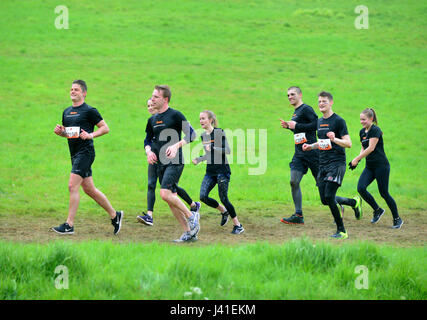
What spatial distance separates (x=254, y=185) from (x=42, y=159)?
6.91 m

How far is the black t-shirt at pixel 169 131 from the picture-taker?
884 cm

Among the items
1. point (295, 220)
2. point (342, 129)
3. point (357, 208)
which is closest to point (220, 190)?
point (295, 220)

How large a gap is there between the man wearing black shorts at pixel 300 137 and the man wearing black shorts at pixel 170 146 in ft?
8.06

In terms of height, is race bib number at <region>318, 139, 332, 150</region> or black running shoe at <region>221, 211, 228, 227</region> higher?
race bib number at <region>318, 139, 332, 150</region>

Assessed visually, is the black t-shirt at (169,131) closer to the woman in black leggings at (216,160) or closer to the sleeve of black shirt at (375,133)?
the woman in black leggings at (216,160)

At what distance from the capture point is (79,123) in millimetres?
9328

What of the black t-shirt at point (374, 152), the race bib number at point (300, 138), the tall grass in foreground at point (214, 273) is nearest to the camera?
the tall grass in foreground at point (214, 273)

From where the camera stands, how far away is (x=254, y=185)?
15898 mm

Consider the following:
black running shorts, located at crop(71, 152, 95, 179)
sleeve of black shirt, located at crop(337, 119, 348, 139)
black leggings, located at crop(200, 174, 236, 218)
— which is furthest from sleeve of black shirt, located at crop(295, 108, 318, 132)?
black running shorts, located at crop(71, 152, 95, 179)

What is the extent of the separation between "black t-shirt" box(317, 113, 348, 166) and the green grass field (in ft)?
6.75

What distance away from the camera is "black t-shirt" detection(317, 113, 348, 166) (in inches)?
369

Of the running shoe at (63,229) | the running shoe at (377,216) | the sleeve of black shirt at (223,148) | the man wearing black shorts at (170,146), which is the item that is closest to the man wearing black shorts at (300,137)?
the sleeve of black shirt at (223,148)

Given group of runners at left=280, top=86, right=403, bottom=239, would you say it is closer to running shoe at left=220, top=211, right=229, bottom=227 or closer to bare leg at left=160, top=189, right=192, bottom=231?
running shoe at left=220, top=211, right=229, bottom=227

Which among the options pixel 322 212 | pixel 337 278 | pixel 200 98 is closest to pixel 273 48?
pixel 200 98
